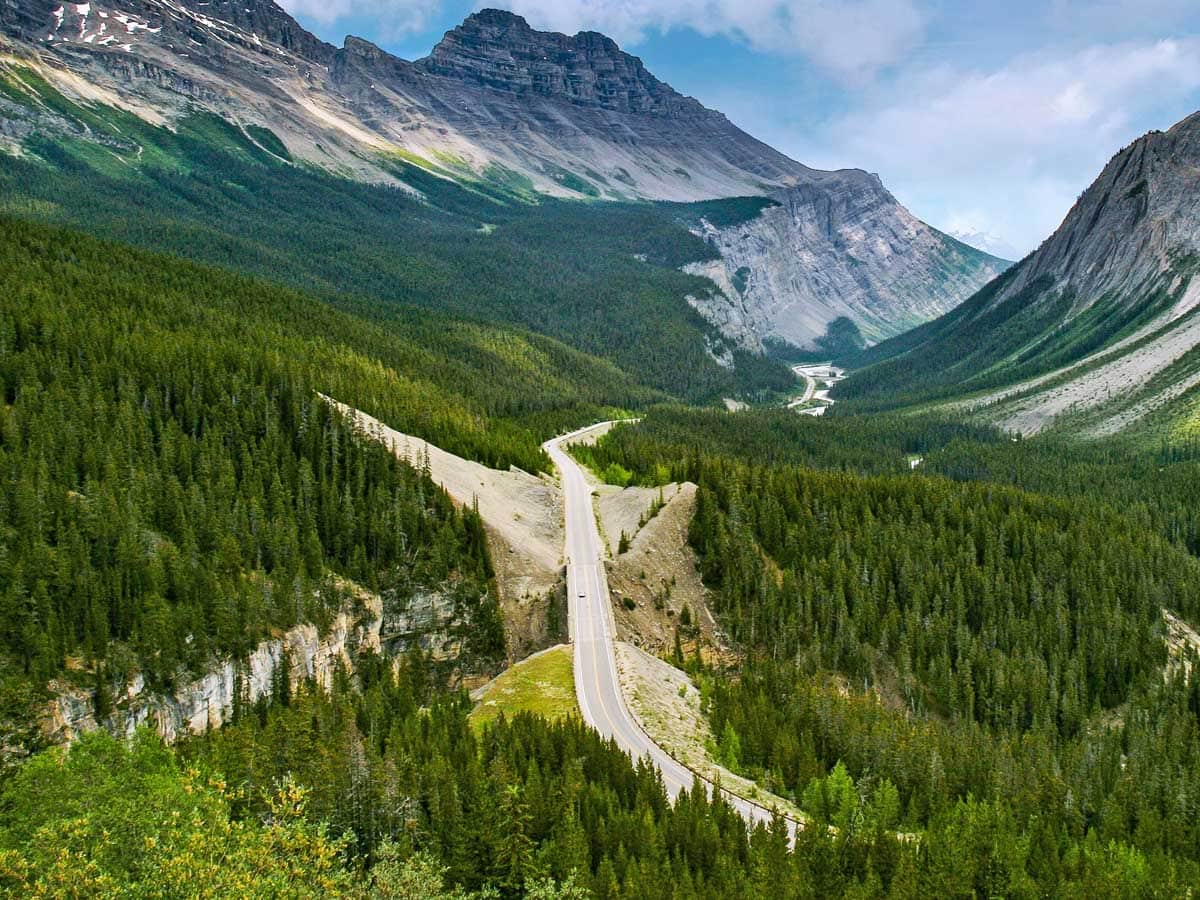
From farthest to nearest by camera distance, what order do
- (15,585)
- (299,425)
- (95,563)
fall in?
(299,425), (95,563), (15,585)

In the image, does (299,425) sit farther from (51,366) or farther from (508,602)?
(508,602)

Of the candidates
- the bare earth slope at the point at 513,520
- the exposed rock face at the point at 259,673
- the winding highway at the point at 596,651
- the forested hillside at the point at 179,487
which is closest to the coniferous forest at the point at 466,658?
the forested hillside at the point at 179,487

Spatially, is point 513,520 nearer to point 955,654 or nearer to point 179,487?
point 179,487

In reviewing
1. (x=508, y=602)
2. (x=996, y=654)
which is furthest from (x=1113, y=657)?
(x=508, y=602)

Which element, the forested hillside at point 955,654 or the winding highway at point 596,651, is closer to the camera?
the winding highway at point 596,651

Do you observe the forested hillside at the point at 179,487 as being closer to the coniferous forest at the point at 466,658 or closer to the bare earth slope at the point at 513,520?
the coniferous forest at the point at 466,658

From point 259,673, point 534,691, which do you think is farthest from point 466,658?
point 259,673

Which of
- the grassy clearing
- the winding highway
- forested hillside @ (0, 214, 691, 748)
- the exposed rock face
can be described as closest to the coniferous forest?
forested hillside @ (0, 214, 691, 748)
